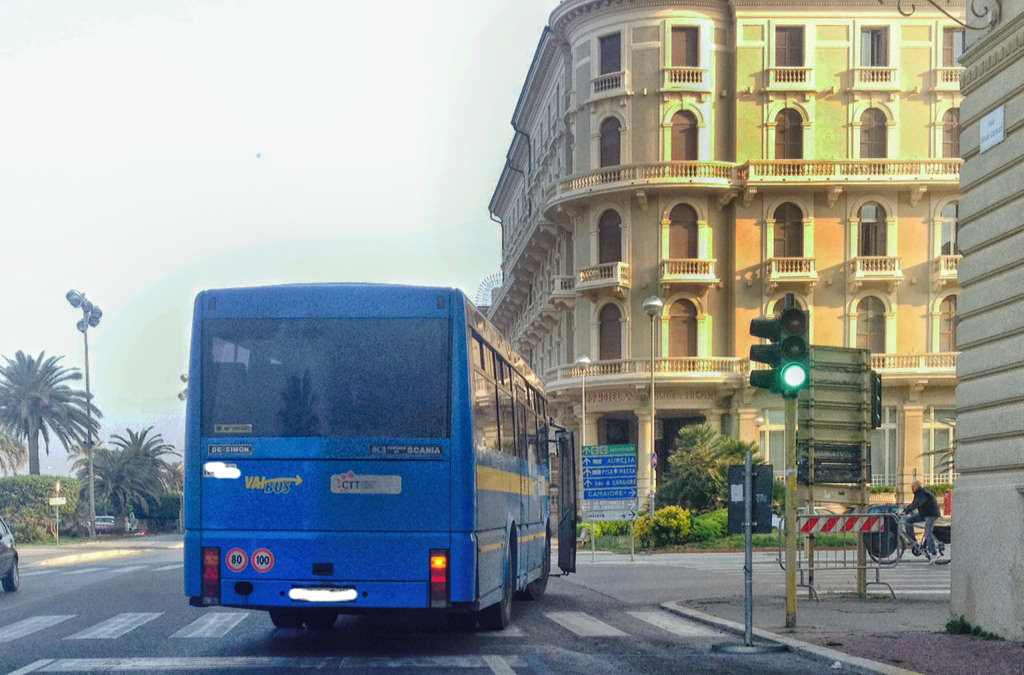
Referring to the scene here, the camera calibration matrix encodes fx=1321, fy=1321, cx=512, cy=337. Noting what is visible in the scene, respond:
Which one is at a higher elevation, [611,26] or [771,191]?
[611,26]

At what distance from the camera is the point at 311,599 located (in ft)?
37.1

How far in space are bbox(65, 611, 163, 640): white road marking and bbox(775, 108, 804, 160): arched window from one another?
39.3 m

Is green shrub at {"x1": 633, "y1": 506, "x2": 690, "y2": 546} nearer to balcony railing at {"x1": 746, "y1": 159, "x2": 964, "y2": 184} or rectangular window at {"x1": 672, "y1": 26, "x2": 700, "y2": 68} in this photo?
balcony railing at {"x1": 746, "y1": 159, "x2": 964, "y2": 184}

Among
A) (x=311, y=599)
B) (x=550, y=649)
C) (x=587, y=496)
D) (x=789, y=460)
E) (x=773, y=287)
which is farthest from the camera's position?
(x=773, y=287)

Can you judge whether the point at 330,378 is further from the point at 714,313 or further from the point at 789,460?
the point at 714,313

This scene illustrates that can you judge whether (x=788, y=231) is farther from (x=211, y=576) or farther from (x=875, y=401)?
(x=211, y=576)

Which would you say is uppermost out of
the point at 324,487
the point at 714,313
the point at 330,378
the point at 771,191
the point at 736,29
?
the point at 736,29

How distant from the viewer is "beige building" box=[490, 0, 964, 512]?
166 ft

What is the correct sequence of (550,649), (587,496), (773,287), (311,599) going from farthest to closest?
(773,287)
(587,496)
(550,649)
(311,599)

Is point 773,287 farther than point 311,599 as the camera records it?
Yes

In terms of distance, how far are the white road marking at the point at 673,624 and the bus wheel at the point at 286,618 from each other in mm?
3964

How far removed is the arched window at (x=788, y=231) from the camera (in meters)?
51.2

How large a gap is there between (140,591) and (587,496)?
12612 mm

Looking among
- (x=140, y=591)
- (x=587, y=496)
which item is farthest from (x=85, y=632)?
(x=587, y=496)
